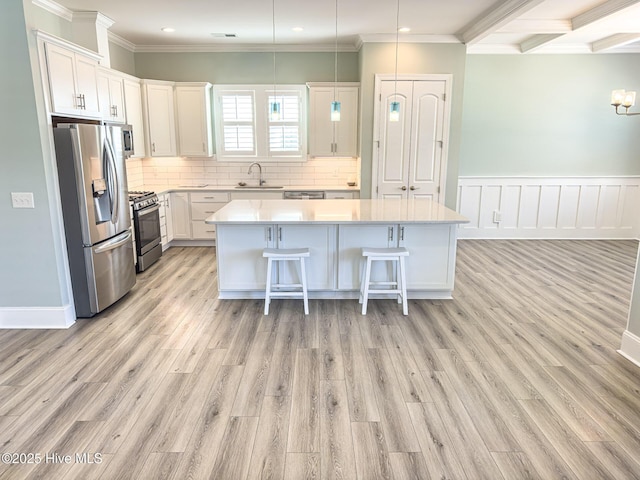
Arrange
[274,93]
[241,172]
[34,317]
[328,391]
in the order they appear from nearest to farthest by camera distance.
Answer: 1. [328,391]
2. [34,317]
3. [274,93]
4. [241,172]

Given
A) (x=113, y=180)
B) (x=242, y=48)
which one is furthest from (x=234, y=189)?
(x=113, y=180)

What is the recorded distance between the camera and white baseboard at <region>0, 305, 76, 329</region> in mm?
3576

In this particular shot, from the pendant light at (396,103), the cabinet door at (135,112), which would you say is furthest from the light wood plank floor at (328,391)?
the cabinet door at (135,112)

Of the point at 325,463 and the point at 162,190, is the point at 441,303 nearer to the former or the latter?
the point at 325,463

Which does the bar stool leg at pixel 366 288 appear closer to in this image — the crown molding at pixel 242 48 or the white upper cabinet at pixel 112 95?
the white upper cabinet at pixel 112 95

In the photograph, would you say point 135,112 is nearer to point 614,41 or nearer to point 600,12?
point 600,12

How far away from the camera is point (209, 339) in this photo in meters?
3.39

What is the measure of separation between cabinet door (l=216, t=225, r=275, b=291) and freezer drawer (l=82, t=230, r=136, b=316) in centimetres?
94

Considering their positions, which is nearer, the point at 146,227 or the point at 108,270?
the point at 108,270

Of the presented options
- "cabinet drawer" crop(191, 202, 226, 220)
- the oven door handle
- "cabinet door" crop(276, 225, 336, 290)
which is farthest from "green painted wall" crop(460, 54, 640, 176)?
the oven door handle

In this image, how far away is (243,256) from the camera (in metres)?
4.12

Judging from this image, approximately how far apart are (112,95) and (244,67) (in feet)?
6.87

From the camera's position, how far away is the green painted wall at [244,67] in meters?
6.25

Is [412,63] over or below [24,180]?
over
